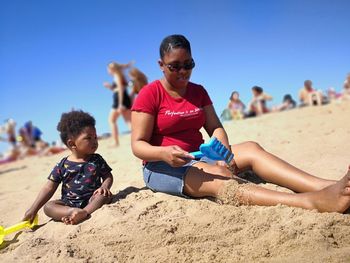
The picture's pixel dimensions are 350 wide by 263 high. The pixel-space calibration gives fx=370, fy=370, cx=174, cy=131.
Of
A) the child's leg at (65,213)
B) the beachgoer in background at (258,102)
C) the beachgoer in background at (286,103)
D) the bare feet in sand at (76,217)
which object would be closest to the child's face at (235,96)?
the beachgoer in background at (258,102)

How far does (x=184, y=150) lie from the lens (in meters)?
Answer: 2.78

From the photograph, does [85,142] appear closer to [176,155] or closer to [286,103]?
[176,155]

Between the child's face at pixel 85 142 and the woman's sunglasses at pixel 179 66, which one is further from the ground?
the woman's sunglasses at pixel 179 66

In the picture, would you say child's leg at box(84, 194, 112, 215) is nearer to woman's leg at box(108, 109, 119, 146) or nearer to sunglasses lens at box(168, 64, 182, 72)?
sunglasses lens at box(168, 64, 182, 72)

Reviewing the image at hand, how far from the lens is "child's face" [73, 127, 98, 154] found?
3.01 m

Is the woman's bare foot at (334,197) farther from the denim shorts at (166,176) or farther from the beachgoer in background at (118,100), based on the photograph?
the beachgoer in background at (118,100)

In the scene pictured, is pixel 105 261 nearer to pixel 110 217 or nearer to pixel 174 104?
pixel 110 217

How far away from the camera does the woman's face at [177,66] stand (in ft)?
8.74

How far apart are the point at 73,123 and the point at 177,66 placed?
3.30ft

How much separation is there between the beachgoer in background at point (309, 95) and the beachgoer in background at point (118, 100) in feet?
19.8

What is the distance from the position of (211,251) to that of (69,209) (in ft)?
4.31

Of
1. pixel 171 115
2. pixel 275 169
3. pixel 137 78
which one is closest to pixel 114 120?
pixel 137 78

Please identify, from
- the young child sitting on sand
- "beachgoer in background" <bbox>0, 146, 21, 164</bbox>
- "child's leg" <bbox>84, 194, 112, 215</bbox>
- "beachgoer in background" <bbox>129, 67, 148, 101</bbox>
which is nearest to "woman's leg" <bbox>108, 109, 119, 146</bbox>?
"beachgoer in background" <bbox>129, 67, 148, 101</bbox>

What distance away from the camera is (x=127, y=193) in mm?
3182
